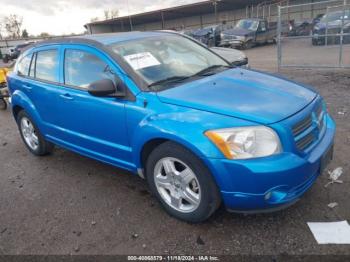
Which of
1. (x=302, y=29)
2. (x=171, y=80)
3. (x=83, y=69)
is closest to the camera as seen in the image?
(x=171, y=80)

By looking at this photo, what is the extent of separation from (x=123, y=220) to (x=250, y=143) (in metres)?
1.51

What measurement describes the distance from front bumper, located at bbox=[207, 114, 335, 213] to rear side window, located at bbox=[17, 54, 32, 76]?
11.4 ft

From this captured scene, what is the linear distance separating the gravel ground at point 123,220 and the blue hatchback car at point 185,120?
255mm

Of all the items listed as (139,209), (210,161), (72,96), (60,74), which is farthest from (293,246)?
(60,74)

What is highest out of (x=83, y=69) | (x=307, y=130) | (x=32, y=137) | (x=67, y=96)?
(x=83, y=69)

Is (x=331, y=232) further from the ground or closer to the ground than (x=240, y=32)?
closer to the ground

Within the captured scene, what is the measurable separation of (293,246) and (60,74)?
3.17m

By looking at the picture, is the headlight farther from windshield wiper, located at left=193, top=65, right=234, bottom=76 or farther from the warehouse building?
the warehouse building

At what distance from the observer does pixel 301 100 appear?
9.48 feet

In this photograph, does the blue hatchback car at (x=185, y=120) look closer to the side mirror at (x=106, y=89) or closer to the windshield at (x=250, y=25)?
the side mirror at (x=106, y=89)

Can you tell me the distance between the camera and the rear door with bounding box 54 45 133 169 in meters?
3.27

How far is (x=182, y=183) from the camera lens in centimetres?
288

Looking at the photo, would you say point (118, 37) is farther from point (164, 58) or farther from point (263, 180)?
point (263, 180)

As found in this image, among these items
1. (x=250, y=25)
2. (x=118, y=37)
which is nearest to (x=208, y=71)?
(x=118, y=37)
